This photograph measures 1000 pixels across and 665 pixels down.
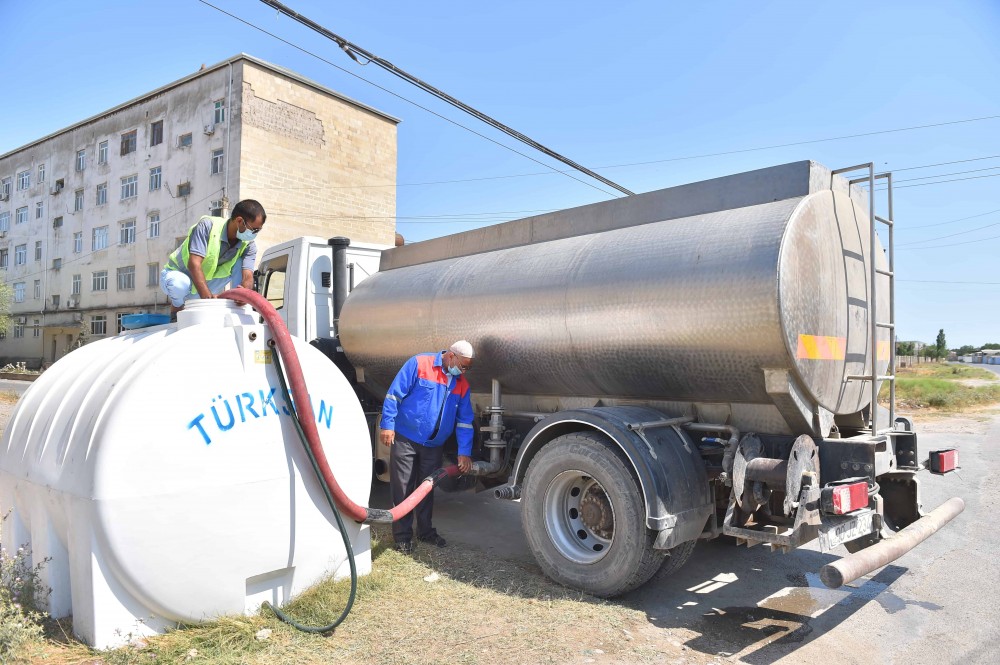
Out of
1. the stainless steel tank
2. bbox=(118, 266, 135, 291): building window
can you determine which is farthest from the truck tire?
bbox=(118, 266, 135, 291): building window

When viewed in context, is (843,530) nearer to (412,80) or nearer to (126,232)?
(412,80)

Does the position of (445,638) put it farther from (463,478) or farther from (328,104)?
(328,104)

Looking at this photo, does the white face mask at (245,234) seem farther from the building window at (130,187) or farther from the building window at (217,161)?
the building window at (130,187)

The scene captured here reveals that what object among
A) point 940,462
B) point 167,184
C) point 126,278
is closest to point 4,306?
point 126,278

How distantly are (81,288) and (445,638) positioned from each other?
4097 centimetres

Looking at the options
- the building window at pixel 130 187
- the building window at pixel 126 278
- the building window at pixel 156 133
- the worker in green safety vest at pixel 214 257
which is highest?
the building window at pixel 156 133

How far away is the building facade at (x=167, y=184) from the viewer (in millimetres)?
28781

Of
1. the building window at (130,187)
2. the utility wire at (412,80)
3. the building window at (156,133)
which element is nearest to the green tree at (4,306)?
the building window at (130,187)

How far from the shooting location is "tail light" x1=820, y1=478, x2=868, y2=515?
3846 mm

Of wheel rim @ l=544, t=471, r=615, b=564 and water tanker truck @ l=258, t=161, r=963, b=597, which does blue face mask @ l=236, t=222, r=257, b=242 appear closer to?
water tanker truck @ l=258, t=161, r=963, b=597

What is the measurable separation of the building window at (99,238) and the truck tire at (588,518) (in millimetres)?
38156

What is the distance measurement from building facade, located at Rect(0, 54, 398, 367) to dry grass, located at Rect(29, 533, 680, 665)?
2479 cm

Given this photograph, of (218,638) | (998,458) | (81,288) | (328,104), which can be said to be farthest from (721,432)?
(81,288)

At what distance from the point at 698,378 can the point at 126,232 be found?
3710cm
